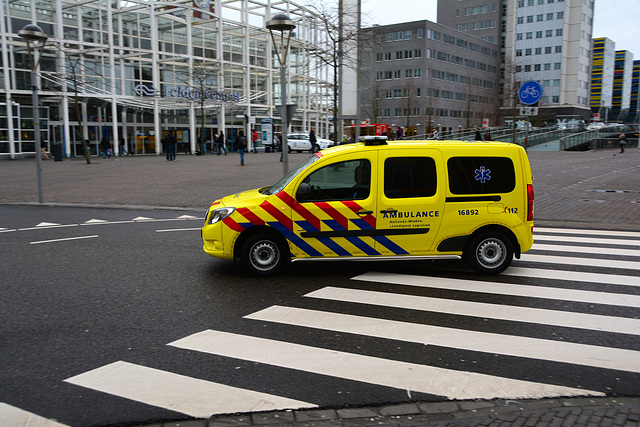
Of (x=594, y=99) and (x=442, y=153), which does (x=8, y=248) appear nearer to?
(x=442, y=153)

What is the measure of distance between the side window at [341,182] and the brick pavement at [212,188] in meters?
6.39

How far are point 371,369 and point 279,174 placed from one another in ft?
63.3

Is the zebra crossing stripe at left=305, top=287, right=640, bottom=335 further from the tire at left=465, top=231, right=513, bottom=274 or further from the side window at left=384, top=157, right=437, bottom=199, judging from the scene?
the side window at left=384, top=157, right=437, bottom=199

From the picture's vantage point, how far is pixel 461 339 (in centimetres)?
499

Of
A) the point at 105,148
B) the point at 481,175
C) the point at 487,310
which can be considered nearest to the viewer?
the point at 487,310

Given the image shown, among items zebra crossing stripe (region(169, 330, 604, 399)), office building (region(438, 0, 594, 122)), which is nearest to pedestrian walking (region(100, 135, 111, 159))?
zebra crossing stripe (region(169, 330, 604, 399))

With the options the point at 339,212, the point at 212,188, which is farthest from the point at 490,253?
the point at 212,188

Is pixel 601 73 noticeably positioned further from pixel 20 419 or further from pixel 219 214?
pixel 20 419

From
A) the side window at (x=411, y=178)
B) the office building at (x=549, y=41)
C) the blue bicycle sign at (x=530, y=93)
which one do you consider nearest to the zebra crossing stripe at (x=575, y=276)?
the side window at (x=411, y=178)

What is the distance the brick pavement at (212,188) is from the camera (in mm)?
13055

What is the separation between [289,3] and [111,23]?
61.9 feet

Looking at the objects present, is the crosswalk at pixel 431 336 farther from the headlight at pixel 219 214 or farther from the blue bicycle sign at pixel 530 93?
the blue bicycle sign at pixel 530 93

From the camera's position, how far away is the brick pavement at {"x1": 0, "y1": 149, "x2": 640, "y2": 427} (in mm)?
3574

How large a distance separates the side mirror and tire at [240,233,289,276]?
625 millimetres
